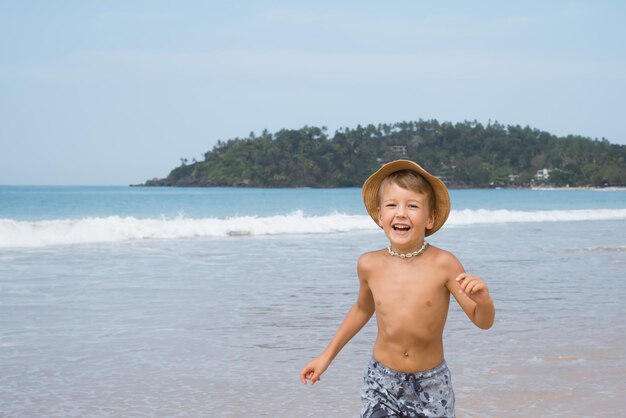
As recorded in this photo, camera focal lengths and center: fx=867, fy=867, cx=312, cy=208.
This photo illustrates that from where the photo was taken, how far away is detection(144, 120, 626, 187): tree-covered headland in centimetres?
13475

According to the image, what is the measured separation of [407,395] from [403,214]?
0.66m

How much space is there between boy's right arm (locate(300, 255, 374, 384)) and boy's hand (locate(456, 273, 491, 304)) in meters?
0.55

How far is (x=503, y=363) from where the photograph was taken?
5.62 m

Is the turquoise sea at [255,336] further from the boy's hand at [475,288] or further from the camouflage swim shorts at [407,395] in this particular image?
the boy's hand at [475,288]

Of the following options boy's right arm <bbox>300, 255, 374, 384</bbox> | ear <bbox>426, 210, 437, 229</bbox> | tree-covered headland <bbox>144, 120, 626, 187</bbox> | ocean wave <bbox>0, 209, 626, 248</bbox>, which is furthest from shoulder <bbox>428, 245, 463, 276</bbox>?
tree-covered headland <bbox>144, 120, 626, 187</bbox>

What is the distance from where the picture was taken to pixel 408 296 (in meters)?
3.19

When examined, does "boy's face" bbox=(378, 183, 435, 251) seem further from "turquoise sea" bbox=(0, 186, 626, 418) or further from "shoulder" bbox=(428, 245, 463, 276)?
"turquoise sea" bbox=(0, 186, 626, 418)

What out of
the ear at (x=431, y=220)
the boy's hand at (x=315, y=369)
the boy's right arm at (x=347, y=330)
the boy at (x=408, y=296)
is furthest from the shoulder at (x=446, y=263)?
the boy's hand at (x=315, y=369)

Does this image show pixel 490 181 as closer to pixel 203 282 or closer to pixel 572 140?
pixel 572 140

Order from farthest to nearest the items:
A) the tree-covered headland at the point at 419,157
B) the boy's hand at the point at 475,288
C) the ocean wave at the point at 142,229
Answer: the tree-covered headland at the point at 419,157
the ocean wave at the point at 142,229
the boy's hand at the point at 475,288

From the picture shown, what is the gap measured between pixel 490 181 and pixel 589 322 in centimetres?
13675

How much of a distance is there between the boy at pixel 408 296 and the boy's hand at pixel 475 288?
0.23 meters

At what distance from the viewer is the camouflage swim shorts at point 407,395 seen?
313 cm

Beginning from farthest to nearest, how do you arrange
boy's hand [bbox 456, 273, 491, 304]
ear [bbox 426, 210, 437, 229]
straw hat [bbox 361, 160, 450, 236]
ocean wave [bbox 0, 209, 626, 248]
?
ocean wave [bbox 0, 209, 626, 248], ear [bbox 426, 210, 437, 229], straw hat [bbox 361, 160, 450, 236], boy's hand [bbox 456, 273, 491, 304]
